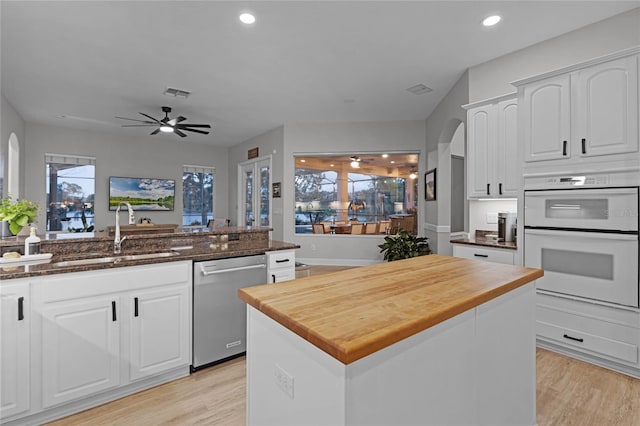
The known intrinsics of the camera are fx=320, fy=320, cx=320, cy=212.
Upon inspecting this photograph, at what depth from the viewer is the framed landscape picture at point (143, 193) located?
6.99 meters

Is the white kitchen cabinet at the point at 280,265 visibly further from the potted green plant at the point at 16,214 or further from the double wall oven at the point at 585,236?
the double wall oven at the point at 585,236

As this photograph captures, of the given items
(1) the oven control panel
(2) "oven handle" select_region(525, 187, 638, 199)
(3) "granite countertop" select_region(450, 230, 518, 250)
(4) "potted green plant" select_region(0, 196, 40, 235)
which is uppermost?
(1) the oven control panel

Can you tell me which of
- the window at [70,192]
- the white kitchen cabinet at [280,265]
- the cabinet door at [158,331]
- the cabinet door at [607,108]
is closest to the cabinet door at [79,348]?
the cabinet door at [158,331]

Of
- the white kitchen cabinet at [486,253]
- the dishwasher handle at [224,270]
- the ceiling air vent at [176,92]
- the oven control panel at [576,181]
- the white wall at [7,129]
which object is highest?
the ceiling air vent at [176,92]

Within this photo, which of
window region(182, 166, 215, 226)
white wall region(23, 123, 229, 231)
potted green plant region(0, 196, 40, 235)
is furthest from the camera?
window region(182, 166, 215, 226)

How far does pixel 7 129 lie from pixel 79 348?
192 inches

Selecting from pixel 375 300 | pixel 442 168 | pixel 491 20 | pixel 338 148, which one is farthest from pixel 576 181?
pixel 338 148

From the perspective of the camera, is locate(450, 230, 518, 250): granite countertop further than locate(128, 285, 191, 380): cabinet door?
Yes

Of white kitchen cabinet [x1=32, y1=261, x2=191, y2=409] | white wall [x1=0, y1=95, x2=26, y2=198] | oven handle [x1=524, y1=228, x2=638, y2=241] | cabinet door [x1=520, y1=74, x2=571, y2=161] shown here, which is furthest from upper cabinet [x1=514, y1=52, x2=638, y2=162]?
white wall [x1=0, y1=95, x2=26, y2=198]

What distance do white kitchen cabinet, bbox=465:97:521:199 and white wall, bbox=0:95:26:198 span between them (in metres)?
6.29

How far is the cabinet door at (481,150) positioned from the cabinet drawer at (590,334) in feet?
4.21

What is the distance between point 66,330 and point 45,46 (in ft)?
10.1

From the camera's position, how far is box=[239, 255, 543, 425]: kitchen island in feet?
2.90

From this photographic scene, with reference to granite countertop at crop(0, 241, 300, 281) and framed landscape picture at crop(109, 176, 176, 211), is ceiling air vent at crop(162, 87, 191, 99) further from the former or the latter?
framed landscape picture at crop(109, 176, 176, 211)
